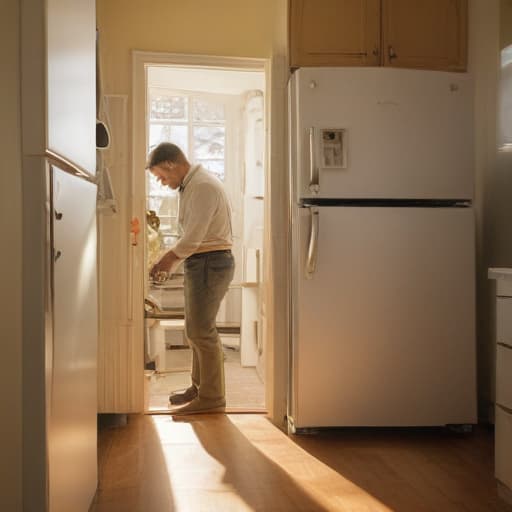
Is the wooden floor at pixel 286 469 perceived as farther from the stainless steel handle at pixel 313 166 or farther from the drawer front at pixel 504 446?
the stainless steel handle at pixel 313 166

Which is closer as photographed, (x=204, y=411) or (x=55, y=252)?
(x=55, y=252)

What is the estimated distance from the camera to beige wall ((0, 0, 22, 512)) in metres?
1.31

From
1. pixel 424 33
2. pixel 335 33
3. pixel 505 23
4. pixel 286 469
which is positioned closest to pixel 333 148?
pixel 335 33

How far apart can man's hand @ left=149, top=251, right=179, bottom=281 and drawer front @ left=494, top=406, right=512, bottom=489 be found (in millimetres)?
1835

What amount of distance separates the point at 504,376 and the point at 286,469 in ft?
2.92

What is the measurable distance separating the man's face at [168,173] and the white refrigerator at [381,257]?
0.85 m

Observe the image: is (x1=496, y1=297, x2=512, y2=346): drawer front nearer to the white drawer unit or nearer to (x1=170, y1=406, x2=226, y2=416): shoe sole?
the white drawer unit

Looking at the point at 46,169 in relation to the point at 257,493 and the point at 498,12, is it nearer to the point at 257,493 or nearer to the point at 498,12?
the point at 257,493

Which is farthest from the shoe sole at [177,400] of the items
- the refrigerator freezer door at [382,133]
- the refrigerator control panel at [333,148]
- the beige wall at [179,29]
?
the beige wall at [179,29]

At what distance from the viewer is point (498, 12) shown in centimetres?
292

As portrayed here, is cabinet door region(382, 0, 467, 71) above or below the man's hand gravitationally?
above

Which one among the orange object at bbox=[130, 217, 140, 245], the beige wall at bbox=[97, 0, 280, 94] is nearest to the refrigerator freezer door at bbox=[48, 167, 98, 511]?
the orange object at bbox=[130, 217, 140, 245]

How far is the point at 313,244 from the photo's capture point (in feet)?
8.96

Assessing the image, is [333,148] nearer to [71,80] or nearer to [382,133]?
[382,133]
